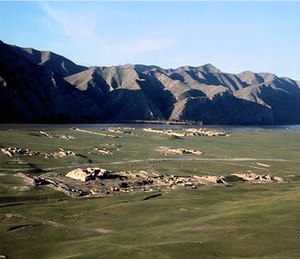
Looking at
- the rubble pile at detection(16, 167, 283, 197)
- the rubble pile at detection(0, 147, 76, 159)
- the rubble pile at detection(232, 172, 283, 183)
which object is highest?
the rubble pile at detection(0, 147, 76, 159)

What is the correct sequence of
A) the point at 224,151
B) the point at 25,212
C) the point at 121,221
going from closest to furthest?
the point at 121,221 → the point at 25,212 → the point at 224,151

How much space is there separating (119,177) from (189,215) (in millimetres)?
37551

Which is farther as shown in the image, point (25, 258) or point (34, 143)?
point (34, 143)

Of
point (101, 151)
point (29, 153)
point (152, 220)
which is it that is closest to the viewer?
point (152, 220)

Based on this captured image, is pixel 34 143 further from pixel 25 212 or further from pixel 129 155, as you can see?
pixel 25 212

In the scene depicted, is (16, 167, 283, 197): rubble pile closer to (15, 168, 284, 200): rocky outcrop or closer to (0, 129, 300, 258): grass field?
(15, 168, 284, 200): rocky outcrop

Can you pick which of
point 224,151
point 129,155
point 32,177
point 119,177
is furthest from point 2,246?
point 224,151

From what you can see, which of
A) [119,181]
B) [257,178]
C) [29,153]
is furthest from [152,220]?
[29,153]

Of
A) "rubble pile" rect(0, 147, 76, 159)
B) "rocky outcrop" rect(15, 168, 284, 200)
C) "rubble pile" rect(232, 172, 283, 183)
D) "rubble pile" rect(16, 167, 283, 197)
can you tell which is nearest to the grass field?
"rubble pile" rect(232, 172, 283, 183)

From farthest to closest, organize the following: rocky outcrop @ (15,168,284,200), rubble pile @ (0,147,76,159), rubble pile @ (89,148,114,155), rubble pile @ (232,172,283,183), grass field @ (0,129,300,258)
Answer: rubble pile @ (89,148,114,155) → rubble pile @ (0,147,76,159) → rubble pile @ (232,172,283,183) → rocky outcrop @ (15,168,284,200) → grass field @ (0,129,300,258)

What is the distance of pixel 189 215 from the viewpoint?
206 ft

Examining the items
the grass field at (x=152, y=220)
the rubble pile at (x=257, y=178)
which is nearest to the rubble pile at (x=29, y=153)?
the grass field at (x=152, y=220)

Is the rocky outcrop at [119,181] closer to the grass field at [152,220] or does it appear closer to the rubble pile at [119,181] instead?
the rubble pile at [119,181]

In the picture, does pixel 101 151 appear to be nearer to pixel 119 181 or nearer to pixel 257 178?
pixel 119 181
